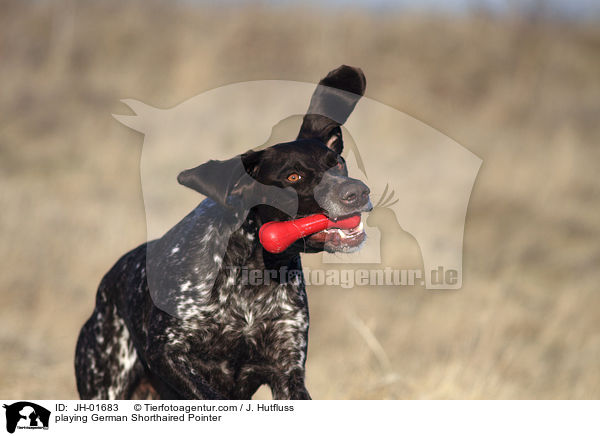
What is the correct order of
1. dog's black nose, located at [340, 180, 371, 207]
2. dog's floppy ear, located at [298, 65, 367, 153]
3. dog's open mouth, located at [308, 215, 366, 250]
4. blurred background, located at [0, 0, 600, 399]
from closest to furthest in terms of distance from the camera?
dog's black nose, located at [340, 180, 371, 207] → dog's open mouth, located at [308, 215, 366, 250] → dog's floppy ear, located at [298, 65, 367, 153] → blurred background, located at [0, 0, 600, 399]

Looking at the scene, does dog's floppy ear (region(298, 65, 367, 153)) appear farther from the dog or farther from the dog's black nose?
the dog's black nose

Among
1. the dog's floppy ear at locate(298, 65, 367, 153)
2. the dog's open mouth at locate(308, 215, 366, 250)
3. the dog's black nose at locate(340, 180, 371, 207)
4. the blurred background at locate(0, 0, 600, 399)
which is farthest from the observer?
the blurred background at locate(0, 0, 600, 399)

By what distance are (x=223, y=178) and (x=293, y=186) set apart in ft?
1.28

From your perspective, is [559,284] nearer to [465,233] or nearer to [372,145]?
[465,233]

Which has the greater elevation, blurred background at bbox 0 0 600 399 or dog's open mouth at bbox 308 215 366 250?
blurred background at bbox 0 0 600 399

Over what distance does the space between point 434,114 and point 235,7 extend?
18.7 ft

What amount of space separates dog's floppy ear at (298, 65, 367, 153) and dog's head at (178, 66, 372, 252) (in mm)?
209

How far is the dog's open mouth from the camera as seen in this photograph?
4.86 metres

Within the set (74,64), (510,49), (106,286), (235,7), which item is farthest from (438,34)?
(106,286)

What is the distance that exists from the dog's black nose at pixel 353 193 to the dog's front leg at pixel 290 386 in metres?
1.05

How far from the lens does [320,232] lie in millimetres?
4914
